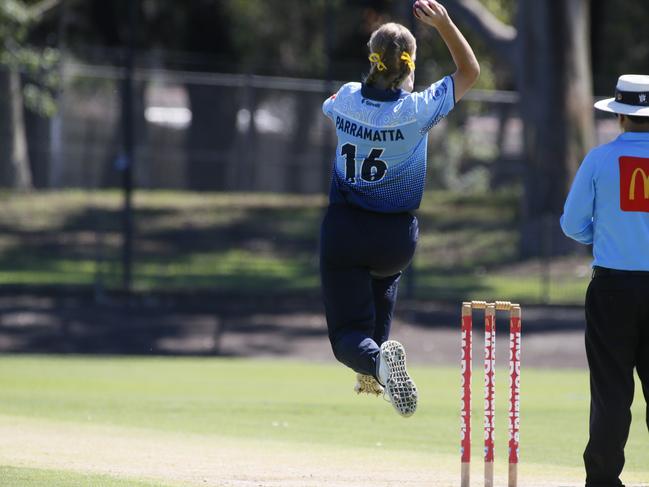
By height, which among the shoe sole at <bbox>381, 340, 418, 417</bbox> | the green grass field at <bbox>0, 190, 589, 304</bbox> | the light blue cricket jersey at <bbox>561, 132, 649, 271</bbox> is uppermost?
the light blue cricket jersey at <bbox>561, 132, 649, 271</bbox>

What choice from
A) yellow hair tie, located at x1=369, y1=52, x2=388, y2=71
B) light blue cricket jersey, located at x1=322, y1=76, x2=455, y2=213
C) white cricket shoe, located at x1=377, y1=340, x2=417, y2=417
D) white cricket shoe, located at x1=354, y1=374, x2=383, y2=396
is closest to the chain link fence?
white cricket shoe, located at x1=354, y1=374, x2=383, y2=396

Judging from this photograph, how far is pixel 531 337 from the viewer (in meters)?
18.9

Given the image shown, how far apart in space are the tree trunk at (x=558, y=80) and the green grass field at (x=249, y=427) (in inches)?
261

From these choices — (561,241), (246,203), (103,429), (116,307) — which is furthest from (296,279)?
(103,429)

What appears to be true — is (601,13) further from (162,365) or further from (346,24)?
(162,365)

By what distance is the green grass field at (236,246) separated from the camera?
20516 millimetres

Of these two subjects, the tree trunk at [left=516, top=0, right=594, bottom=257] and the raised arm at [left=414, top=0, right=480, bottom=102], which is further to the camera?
the tree trunk at [left=516, top=0, right=594, bottom=257]

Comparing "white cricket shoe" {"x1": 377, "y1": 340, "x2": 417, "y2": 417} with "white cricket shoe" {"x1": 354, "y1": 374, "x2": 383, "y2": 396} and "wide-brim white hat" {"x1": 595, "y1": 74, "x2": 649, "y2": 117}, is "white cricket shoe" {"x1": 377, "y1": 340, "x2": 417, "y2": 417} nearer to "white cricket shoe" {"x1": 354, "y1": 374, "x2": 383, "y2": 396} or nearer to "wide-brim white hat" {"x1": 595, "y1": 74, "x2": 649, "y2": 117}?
"white cricket shoe" {"x1": 354, "y1": 374, "x2": 383, "y2": 396}

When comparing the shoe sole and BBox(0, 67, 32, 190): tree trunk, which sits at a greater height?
the shoe sole

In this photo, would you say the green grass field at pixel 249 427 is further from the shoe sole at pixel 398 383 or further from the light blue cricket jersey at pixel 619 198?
the light blue cricket jersey at pixel 619 198

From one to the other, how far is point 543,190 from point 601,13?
9.26m

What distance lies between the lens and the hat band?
259 inches

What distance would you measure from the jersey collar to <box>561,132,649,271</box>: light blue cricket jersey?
1063mm

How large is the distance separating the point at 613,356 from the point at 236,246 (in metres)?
15.2
